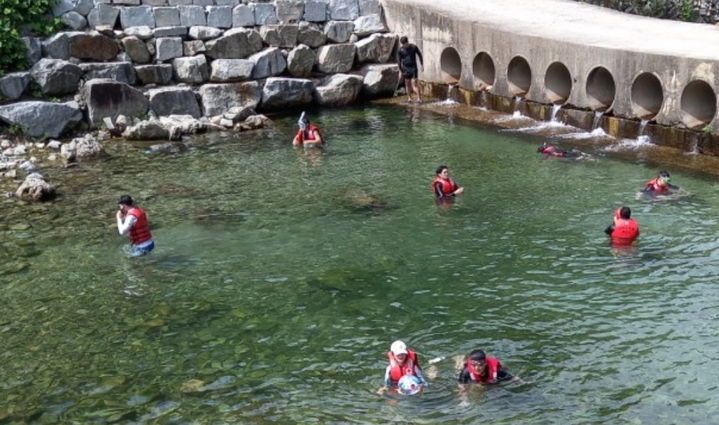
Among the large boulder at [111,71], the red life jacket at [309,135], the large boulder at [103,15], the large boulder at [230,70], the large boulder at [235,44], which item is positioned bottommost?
the red life jacket at [309,135]

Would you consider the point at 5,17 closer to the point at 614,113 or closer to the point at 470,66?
the point at 470,66

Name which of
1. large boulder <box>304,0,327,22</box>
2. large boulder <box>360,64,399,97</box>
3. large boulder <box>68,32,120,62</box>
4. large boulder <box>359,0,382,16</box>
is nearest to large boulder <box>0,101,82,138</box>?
large boulder <box>68,32,120,62</box>

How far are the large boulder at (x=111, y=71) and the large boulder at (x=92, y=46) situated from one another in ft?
1.29

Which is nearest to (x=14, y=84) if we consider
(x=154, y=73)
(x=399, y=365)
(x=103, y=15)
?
(x=103, y=15)

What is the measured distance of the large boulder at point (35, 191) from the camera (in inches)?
739

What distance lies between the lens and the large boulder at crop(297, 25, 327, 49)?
2886 cm

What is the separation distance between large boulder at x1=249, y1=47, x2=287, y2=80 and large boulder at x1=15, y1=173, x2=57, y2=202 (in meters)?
10.4

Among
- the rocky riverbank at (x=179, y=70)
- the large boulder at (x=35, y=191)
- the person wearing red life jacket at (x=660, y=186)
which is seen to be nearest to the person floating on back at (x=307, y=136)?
the rocky riverbank at (x=179, y=70)

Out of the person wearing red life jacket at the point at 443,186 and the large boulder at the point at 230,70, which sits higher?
the large boulder at the point at 230,70

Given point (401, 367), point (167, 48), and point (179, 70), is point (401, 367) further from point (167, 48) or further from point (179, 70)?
point (167, 48)

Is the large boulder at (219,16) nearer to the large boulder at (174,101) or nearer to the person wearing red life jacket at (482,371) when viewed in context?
the large boulder at (174,101)

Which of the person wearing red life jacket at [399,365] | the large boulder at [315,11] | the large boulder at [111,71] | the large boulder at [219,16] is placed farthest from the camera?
the large boulder at [315,11]

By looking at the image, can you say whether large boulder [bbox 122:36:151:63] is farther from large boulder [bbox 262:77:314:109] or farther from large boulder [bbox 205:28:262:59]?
large boulder [bbox 262:77:314:109]

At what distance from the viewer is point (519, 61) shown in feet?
86.5
